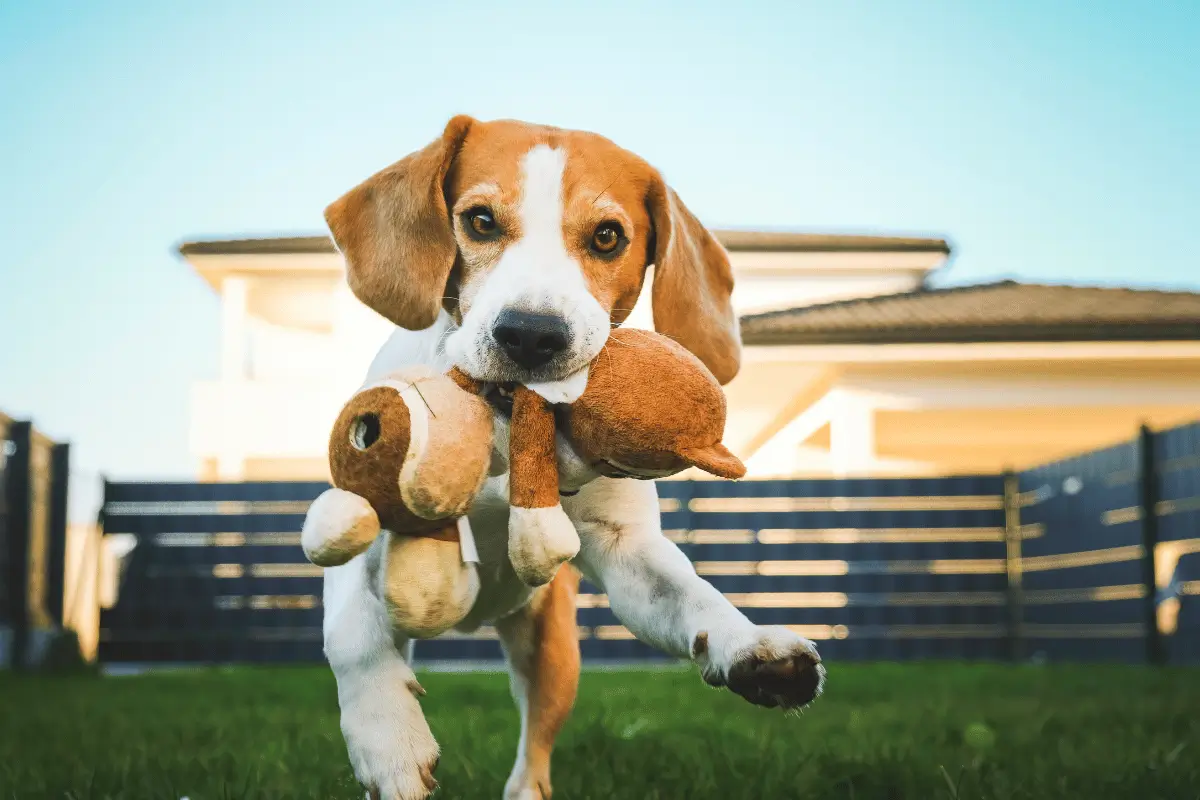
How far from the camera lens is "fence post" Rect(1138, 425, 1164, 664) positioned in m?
8.44

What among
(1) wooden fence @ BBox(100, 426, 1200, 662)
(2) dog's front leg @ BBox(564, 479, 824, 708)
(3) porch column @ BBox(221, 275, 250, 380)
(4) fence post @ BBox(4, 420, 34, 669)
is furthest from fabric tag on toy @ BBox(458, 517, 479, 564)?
(3) porch column @ BBox(221, 275, 250, 380)

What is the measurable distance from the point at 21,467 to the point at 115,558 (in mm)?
1453

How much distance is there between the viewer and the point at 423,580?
2.06 meters

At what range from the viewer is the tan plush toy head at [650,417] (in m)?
2.02

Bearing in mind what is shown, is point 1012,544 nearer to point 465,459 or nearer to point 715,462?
point 715,462

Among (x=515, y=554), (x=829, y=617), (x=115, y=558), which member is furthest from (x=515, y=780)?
(x=115, y=558)

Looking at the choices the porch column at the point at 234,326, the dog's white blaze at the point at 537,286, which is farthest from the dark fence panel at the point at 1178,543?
the porch column at the point at 234,326

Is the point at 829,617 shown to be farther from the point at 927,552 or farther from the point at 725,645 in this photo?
the point at 725,645

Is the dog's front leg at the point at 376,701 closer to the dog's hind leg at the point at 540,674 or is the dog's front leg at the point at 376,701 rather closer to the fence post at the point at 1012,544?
the dog's hind leg at the point at 540,674

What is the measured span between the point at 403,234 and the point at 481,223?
173mm

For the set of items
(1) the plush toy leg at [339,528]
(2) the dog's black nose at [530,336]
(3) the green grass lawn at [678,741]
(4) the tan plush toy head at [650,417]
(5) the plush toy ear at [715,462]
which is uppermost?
(2) the dog's black nose at [530,336]

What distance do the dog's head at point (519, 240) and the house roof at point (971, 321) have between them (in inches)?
352

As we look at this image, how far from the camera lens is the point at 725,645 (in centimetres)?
201

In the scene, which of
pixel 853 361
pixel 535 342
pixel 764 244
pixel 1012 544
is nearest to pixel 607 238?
pixel 535 342
